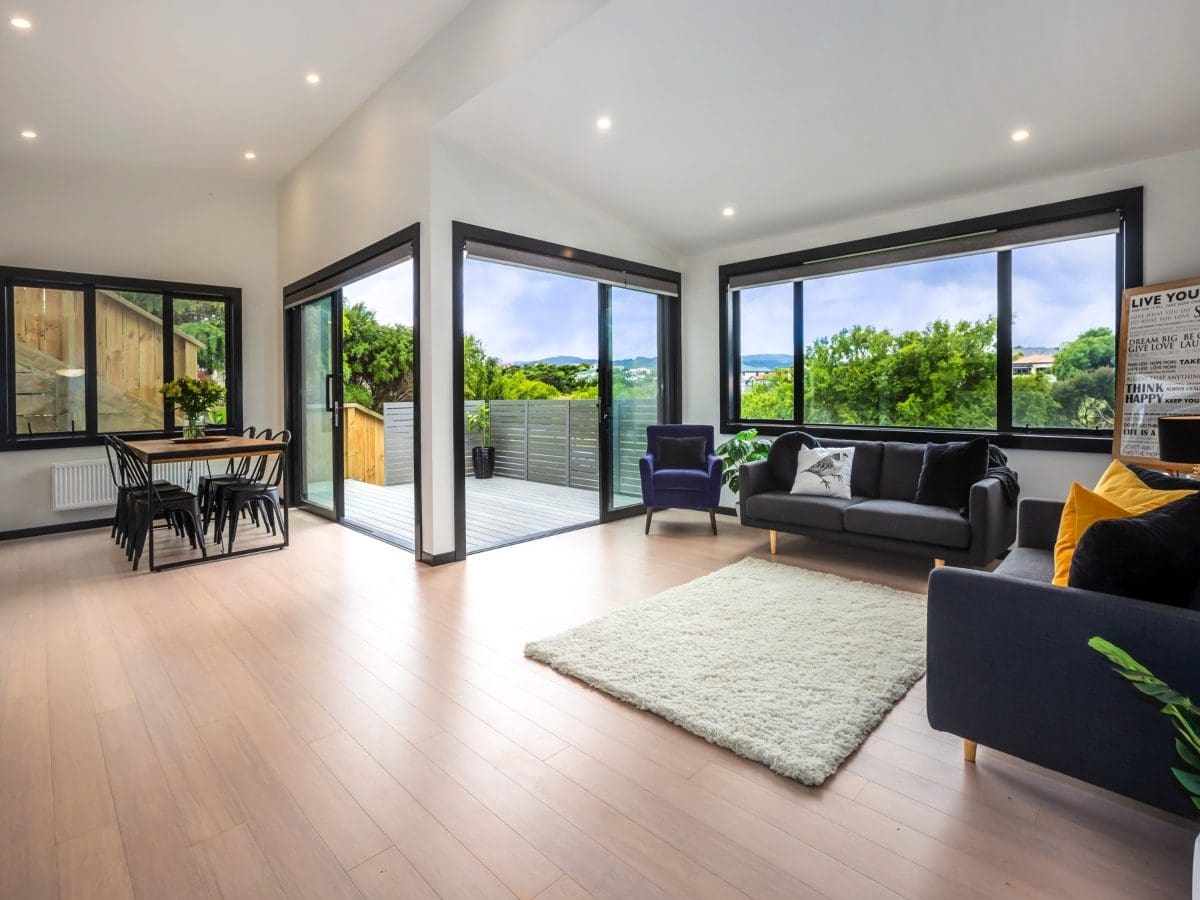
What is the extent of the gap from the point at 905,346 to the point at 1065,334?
1.04 meters

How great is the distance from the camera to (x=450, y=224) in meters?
4.26

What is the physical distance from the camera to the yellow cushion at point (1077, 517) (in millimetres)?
1914

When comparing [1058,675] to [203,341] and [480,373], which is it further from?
[480,373]

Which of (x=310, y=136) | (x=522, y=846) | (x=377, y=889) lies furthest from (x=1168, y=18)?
(x=310, y=136)

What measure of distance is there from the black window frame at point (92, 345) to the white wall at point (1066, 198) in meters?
4.98

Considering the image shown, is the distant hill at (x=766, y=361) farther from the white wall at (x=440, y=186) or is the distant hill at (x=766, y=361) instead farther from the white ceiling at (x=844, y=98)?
the white wall at (x=440, y=186)

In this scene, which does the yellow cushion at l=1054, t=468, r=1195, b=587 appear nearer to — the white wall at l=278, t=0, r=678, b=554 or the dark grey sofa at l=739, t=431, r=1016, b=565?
the dark grey sofa at l=739, t=431, r=1016, b=565

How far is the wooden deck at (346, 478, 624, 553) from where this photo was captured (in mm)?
5375

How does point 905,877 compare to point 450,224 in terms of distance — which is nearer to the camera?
point 905,877

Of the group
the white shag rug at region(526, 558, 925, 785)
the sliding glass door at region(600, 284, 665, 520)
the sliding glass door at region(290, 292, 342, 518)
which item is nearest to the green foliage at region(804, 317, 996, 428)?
the sliding glass door at region(600, 284, 665, 520)

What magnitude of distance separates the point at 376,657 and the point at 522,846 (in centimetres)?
144

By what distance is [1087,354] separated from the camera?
4.00m

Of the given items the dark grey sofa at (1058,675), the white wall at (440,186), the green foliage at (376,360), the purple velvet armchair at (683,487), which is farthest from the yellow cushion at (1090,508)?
the green foliage at (376,360)

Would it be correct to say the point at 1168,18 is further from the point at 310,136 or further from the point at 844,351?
the point at 310,136
